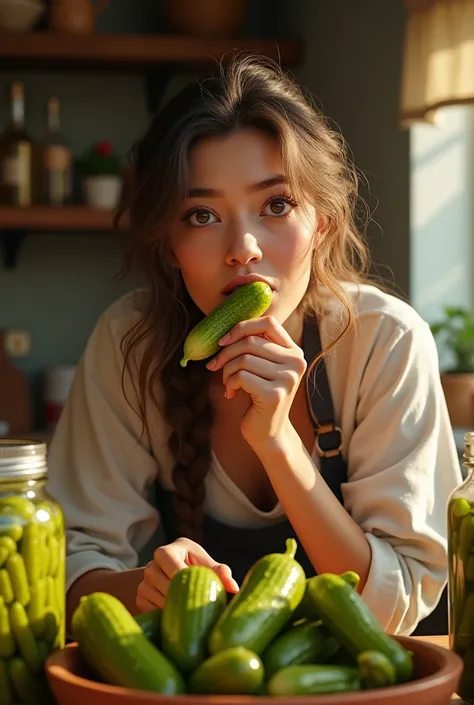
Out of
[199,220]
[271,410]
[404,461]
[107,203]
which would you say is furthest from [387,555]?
[107,203]

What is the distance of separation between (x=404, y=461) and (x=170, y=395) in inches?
16.3

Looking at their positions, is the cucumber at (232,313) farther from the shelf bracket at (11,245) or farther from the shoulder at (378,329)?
the shelf bracket at (11,245)

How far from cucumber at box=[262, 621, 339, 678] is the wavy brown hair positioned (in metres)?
0.80

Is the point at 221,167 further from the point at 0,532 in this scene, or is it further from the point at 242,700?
the point at 242,700

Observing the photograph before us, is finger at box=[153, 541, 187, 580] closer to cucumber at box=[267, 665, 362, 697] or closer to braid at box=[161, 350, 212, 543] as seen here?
cucumber at box=[267, 665, 362, 697]

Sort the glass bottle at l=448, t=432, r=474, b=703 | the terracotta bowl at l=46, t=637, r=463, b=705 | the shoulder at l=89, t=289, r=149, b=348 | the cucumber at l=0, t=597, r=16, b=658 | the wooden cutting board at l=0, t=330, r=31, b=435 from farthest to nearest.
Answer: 1. the wooden cutting board at l=0, t=330, r=31, b=435
2. the shoulder at l=89, t=289, r=149, b=348
3. the glass bottle at l=448, t=432, r=474, b=703
4. the cucumber at l=0, t=597, r=16, b=658
5. the terracotta bowl at l=46, t=637, r=463, b=705

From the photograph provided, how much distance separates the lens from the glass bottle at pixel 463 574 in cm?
88

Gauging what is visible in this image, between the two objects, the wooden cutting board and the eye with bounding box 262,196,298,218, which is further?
the wooden cutting board

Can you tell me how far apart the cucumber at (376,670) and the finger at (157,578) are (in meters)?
0.32

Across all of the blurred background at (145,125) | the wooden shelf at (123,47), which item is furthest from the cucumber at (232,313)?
the wooden shelf at (123,47)

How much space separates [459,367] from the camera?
2.84 m

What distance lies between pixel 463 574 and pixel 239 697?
0.29 metres

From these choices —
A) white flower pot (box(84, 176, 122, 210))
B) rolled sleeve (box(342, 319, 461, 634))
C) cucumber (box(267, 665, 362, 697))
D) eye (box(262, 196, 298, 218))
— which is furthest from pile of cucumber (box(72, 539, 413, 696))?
white flower pot (box(84, 176, 122, 210))

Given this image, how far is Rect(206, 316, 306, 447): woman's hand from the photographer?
1312 millimetres
